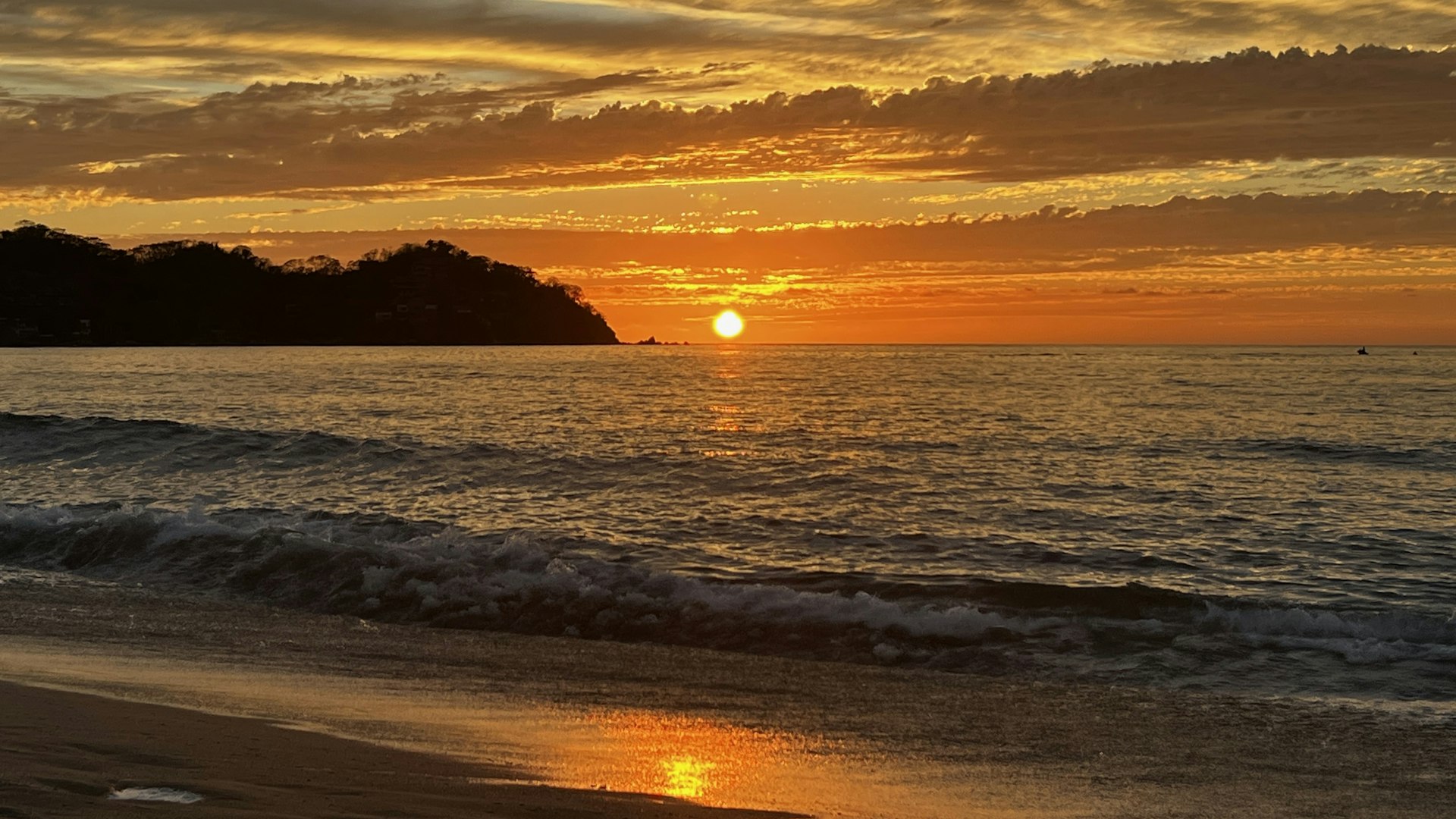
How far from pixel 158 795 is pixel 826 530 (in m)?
14.9

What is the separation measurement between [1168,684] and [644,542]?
9591mm

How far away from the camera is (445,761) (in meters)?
8.05

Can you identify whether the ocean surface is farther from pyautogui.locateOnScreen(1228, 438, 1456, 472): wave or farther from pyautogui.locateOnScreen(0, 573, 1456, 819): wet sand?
pyautogui.locateOnScreen(0, 573, 1456, 819): wet sand

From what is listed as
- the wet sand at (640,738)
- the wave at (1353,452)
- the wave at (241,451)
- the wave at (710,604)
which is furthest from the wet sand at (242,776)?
the wave at (1353,452)

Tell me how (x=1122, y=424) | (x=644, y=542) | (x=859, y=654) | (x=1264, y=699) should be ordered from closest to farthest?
(x=1264, y=699) → (x=859, y=654) → (x=644, y=542) → (x=1122, y=424)

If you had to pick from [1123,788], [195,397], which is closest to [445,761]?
[1123,788]

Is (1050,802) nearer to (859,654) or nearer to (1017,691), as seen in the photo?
(1017,691)

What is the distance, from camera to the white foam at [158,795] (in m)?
6.63

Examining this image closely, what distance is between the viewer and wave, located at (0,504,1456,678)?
13102 millimetres

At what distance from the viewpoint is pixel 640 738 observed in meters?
9.07

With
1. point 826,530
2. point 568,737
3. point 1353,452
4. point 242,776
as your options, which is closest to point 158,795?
point 242,776

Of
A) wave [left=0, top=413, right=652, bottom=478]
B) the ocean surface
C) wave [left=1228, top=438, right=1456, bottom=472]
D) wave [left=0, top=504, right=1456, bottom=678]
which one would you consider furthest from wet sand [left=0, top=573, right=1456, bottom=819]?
wave [left=1228, top=438, right=1456, bottom=472]

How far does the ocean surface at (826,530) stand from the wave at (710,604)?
6cm

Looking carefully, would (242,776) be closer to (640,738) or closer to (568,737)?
(568,737)
